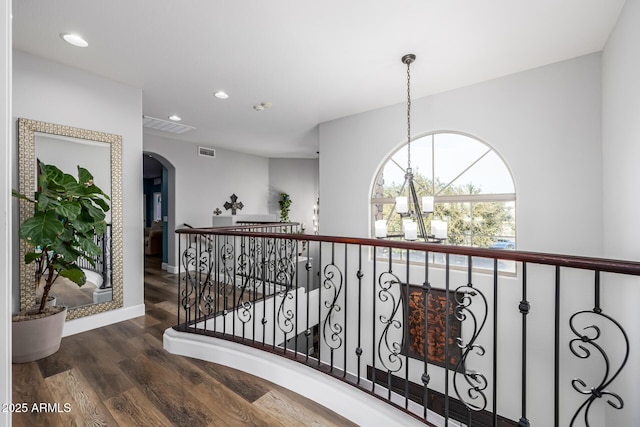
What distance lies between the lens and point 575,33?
8.00ft

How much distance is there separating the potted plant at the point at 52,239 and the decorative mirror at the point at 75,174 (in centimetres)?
11

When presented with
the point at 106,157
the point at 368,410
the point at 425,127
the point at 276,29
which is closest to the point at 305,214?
the point at 425,127

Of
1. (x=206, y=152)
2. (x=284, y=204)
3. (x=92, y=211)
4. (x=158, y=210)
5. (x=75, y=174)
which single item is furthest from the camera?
(x=158, y=210)

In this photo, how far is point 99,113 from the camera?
10.2 feet

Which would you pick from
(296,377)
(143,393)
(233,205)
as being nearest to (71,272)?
(143,393)

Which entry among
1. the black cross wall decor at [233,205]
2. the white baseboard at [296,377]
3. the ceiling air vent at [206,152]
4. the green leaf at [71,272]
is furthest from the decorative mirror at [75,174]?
the black cross wall decor at [233,205]

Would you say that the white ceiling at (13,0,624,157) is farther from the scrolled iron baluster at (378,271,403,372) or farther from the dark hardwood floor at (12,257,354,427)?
the dark hardwood floor at (12,257,354,427)

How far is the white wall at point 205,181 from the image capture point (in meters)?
5.76

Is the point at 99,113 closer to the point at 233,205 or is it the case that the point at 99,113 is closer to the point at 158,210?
the point at 233,205

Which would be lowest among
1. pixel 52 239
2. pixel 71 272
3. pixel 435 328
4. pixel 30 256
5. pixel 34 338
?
pixel 435 328

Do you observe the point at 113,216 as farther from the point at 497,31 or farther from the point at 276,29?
the point at 497,31

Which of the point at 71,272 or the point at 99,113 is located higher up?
the point at 99,113

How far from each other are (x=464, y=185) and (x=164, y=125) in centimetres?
464

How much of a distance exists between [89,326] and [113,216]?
1.13 metres
